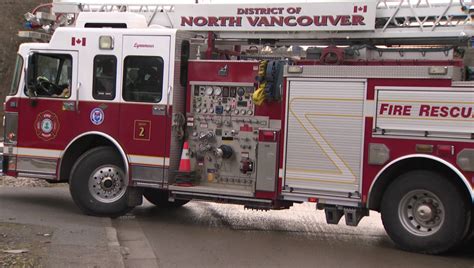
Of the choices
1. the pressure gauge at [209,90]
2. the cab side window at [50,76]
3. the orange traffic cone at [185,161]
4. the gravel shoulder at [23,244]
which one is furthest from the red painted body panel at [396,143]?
the cab side window at [50,76]

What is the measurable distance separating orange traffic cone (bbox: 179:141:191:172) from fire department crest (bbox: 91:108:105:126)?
1.36 m

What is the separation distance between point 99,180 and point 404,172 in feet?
14.7

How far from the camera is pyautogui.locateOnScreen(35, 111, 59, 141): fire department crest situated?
907 centimetres

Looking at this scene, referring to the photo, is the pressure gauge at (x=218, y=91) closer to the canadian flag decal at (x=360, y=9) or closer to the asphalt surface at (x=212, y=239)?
the asphalt surface at (x=212, y=239)

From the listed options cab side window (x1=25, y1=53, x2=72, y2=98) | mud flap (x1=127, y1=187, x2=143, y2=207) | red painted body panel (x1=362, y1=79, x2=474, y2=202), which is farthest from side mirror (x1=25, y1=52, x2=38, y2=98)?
red painted body panel (x1=362, y1=79, x2=474, y2=202)

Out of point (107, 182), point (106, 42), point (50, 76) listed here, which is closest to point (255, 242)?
point (107, 182)

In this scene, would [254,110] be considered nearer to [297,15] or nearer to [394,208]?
[297,15]

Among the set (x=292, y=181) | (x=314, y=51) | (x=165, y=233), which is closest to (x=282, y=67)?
(x=314, y=51)

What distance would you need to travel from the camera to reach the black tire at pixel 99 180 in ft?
29.0

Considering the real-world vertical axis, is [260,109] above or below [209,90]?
below

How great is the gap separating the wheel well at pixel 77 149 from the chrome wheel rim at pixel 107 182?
14.7 inches

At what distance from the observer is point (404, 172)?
7.35 metres

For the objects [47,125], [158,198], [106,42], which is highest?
[106,42]

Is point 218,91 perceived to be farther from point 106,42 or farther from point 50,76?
point 50,76
